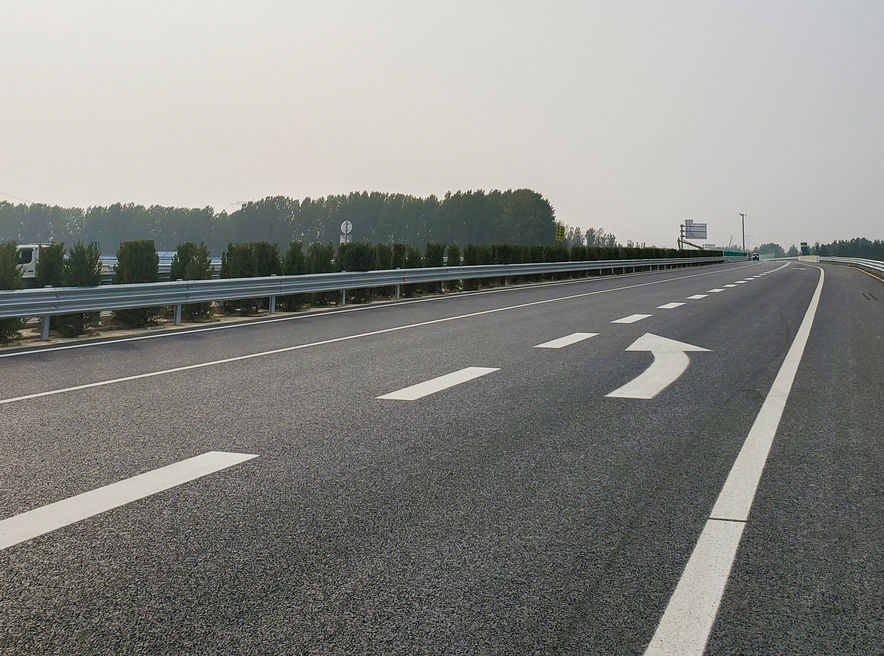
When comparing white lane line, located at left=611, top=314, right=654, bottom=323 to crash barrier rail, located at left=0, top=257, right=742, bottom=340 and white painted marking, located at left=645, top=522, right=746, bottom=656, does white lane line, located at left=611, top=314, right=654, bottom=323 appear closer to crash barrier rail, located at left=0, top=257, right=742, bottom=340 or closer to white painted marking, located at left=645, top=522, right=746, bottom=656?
crash barrier rail, located at left=0, top=257, right=742, bottom=340

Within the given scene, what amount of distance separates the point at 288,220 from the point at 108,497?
615ft

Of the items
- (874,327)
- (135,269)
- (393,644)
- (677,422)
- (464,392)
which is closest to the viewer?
(393,644)

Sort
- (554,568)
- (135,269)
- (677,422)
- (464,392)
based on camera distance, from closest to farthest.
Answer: (554,568), (677,422), (464,392), (135,269)

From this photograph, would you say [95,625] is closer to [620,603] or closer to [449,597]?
[449,597]

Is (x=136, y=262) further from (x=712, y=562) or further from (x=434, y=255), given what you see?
(x=712, y=562)

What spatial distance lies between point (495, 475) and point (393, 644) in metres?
2.05

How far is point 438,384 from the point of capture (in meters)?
7.71

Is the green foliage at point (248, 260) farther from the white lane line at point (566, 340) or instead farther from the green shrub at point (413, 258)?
Result: the white lane line at point (566, 340)

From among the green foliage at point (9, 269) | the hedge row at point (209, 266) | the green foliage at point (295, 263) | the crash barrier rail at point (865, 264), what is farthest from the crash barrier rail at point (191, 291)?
the crash barrier rail at point (865, 264)

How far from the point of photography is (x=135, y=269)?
54.0ft

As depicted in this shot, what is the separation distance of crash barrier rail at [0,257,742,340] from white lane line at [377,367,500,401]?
25.4 ft

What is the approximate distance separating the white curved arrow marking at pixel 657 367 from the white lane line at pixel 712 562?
5.01 feet

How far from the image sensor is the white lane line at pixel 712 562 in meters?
2.57

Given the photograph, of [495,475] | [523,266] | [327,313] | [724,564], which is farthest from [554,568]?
→ [523,266]
